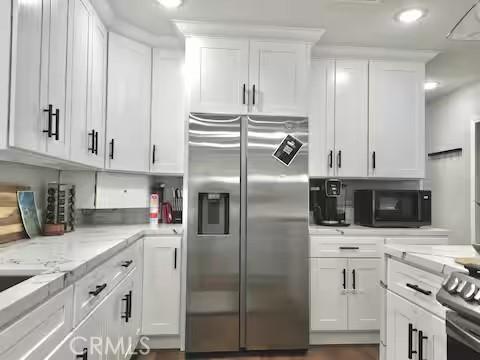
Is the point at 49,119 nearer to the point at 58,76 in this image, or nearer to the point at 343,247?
the point at 58,76

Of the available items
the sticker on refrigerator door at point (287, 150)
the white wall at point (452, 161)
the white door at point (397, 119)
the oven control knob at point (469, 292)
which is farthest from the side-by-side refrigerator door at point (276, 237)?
the white wall at point (452, 161)

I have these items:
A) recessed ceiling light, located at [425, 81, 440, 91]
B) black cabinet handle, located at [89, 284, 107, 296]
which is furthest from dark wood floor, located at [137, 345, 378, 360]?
recessed ceiling light, located at [425, 81, 440, 91]

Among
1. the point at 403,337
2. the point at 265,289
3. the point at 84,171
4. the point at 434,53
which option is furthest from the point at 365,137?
the point at 84,171

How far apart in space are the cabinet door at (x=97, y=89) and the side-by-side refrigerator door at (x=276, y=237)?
1084mm

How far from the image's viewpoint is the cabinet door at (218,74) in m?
2.53

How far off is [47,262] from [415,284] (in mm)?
1527

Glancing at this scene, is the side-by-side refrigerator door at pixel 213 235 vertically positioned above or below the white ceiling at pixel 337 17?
below

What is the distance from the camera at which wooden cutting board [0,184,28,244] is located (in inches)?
65.7

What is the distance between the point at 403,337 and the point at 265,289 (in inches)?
43.8

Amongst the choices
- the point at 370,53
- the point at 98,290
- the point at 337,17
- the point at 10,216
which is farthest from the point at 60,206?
the point at 370,53

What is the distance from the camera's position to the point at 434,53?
2.89 meters

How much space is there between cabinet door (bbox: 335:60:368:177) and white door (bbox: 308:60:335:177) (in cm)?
5

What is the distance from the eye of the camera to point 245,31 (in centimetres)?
252

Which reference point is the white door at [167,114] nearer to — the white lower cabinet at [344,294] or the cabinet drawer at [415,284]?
the white lower cabinet at [344,294]
